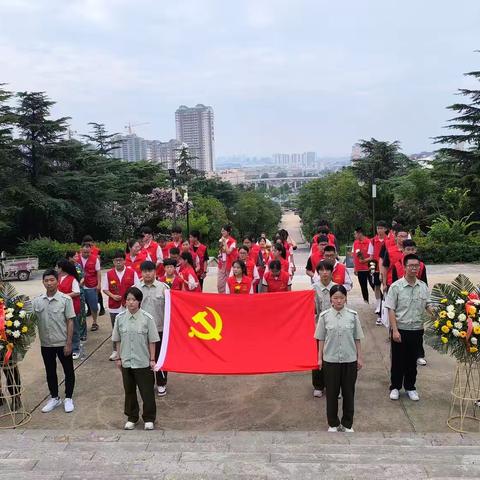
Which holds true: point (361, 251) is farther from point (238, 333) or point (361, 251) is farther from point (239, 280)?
point (238, 333)

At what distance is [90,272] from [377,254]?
497cm

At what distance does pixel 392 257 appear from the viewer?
7473 millimetres

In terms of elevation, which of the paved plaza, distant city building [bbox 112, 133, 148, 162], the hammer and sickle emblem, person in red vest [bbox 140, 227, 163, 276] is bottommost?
the paved plaza

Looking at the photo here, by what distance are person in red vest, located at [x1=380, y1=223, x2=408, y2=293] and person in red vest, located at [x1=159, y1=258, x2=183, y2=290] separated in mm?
2991

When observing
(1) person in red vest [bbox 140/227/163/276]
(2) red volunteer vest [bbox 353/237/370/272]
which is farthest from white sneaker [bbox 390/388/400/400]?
(1) person in red vest [bbox 140/227/163/276]

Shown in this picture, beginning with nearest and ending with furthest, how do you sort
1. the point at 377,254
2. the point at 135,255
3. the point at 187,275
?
the point at 187,275 < the point at 135,255 < the point at 377,254

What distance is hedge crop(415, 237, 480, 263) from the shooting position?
1641 centimetres

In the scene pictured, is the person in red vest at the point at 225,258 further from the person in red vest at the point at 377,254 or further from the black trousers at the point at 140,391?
the black trousers at the point at 140,391

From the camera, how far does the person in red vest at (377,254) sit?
8.67 m

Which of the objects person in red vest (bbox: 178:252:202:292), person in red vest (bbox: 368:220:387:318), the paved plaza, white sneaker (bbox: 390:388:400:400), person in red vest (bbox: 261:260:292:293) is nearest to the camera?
the paved plaza

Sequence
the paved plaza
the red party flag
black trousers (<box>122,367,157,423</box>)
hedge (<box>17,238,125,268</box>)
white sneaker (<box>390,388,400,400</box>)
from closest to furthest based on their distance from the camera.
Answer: the paved plaza, black trousers (<box>122,367,157,423</box>), the red party flag, white sneaker (<box>390,388,400,400</box>), hedge (<box>17,238,125,268</box>)

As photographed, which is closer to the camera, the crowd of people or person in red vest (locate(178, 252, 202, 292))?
the crowd of people

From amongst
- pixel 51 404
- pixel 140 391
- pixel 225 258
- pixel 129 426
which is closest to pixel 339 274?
pixel 140 391

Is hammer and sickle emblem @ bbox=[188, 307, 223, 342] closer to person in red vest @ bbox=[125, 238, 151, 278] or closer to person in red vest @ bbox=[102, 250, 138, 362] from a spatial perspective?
person in red vest @ bbox=[102, 250, 138, 362]
